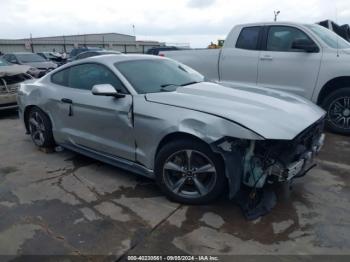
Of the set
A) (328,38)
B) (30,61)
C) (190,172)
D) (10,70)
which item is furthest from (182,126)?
(30,61)

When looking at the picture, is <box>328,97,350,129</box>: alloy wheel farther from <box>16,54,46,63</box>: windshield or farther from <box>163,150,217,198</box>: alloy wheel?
<box>16,54,46,63</box>: windshield

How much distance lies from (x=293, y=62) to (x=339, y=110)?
111cm

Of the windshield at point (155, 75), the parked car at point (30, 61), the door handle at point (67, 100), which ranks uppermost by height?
the windshield at point (155, 75)

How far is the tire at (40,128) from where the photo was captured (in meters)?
4.95

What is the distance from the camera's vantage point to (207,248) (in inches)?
110

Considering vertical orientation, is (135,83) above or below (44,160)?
above

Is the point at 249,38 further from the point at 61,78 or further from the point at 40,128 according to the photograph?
the point at 40,128

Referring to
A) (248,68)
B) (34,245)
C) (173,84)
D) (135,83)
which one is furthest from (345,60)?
(34,245)

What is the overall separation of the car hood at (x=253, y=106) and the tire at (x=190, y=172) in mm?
396

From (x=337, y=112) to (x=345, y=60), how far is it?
33.7 inches

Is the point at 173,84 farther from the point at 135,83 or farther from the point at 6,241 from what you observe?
the point at 6,241

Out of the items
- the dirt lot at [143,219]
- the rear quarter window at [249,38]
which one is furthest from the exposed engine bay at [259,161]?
the rear quarter window at [249,38]

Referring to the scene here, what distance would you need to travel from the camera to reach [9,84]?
757 cm

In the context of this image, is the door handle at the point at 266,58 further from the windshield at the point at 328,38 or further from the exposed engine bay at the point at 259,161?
the exposed engine bay at the point at 259,161
